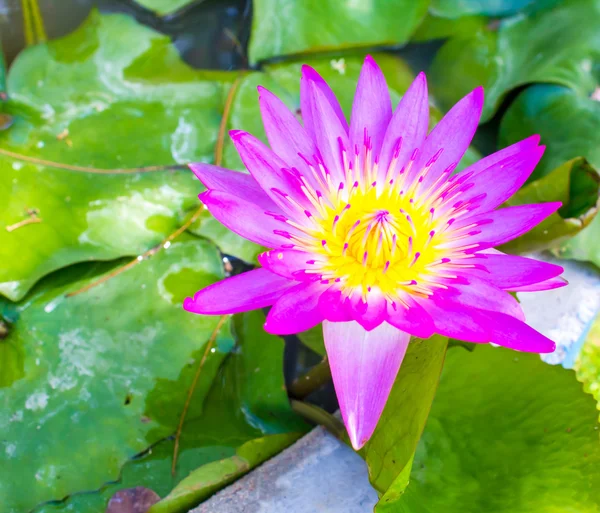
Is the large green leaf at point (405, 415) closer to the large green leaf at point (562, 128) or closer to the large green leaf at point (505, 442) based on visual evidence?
the large green leaf at point (505, 442)

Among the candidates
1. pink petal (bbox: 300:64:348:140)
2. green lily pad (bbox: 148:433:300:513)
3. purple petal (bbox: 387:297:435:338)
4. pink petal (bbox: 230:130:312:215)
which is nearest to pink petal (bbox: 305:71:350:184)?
pink petal (bbox: 300:64:348:140)

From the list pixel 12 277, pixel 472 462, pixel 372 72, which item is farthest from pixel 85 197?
pixel 472 462

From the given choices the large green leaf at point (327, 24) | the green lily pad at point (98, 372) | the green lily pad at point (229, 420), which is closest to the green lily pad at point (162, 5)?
the large green leaf at point (327, 24)

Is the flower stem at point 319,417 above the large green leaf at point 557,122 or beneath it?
beneath

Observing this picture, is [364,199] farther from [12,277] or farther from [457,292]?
[12,277]

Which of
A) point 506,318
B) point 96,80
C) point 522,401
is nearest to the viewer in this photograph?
point 506,318

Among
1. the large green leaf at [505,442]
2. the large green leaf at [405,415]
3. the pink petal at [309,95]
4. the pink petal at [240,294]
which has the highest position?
the pink petal at [309,95]
